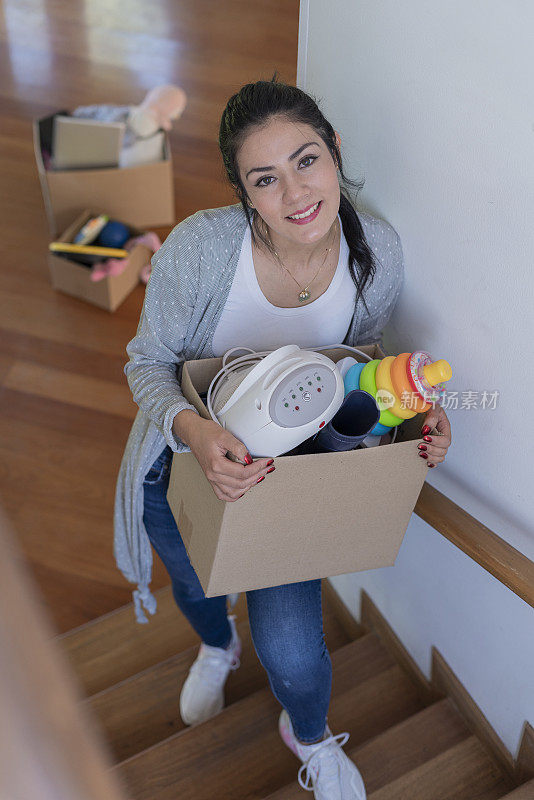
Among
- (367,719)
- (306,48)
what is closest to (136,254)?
(306,48)

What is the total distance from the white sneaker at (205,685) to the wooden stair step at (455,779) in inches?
16.8

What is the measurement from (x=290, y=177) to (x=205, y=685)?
1.22 meters

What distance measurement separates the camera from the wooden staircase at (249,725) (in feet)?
5.22

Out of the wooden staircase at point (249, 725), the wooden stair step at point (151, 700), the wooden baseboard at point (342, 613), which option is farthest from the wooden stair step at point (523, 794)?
the wooden baseboard at point (342, 613)

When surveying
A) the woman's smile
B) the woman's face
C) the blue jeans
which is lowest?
the blue jeans

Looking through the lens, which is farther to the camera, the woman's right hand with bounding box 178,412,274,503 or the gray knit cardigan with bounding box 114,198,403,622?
the gray knit cardigan with bounding box 114,198,403,622

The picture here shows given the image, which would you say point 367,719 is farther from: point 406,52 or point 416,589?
point 406,52

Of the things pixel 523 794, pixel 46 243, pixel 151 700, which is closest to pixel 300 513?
pixel 523 794

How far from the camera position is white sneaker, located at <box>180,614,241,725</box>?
5.84 feet

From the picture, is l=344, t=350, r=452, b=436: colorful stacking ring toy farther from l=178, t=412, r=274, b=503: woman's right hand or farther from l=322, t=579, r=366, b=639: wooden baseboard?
l=322, t=579, r=366, b=639: wooden baseboard

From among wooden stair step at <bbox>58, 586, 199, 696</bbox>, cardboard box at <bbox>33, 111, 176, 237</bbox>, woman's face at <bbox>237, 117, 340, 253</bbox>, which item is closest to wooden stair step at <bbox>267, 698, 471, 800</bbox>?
wooden stair step at <bbox>58, 586, 199, 696</bbox>

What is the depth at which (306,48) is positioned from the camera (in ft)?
4.54

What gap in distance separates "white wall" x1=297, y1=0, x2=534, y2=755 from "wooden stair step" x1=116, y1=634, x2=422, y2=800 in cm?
33

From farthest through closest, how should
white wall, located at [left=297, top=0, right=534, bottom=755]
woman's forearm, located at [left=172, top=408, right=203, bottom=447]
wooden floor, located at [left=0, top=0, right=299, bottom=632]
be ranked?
1. wooden floor, located at [left=0, top=0, right=299, bottom=632]
2. woman's forearm, located at [left=172, top=408, right=203, bottom=447]
3. white wall, located at [left=297, top=0, right=534, bottom=755]
